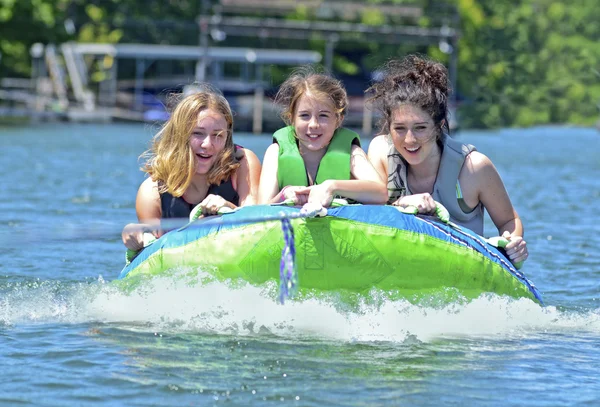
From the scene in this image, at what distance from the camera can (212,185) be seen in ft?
20.2

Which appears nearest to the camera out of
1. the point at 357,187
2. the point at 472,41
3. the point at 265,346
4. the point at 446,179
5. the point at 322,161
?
the point at 265,346

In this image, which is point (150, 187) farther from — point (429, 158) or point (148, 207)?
point (429, 158)

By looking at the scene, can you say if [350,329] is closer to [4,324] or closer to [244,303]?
[244,303]

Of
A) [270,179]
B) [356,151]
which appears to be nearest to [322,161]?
[356,151]

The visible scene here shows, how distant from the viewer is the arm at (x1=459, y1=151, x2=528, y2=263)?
6.02m

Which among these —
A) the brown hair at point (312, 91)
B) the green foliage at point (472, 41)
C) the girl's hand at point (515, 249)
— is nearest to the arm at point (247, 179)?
the brown hair at point (312, 91)

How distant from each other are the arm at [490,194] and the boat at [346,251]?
0.36m

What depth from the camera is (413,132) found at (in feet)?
19.1

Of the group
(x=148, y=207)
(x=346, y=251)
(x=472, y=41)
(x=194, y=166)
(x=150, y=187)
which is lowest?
(x=346, y=251)

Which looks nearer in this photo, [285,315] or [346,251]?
[346,251]

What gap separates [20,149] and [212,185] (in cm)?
1803

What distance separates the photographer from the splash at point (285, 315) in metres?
5.54

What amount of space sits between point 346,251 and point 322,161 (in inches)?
24.2

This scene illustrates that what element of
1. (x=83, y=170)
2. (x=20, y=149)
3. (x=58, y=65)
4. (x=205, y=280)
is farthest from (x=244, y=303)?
(x=58, y=65)
